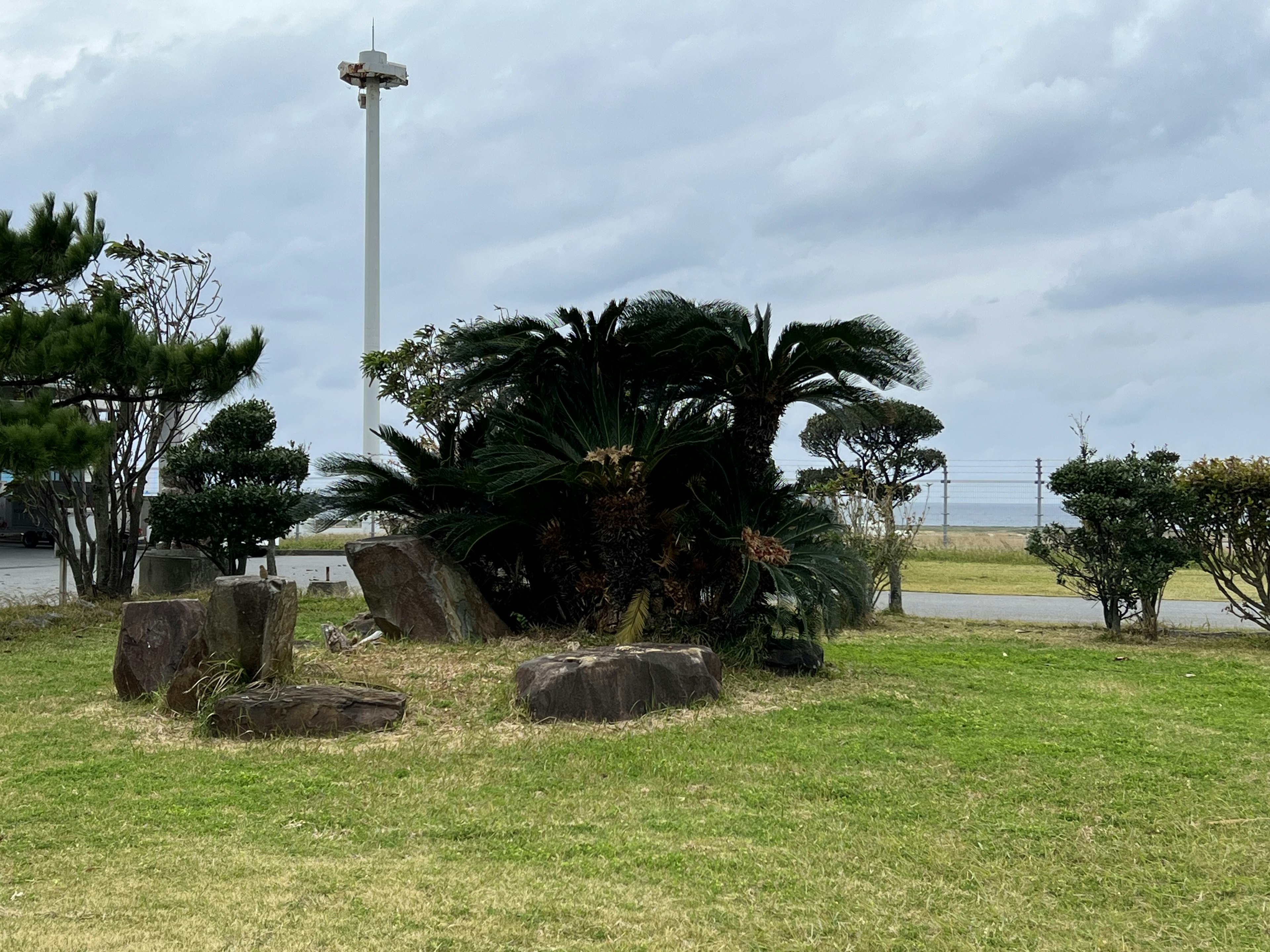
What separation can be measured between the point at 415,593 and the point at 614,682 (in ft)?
10.4

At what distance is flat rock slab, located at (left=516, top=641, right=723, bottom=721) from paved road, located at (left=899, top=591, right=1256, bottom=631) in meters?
8.05

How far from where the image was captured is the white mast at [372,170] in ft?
121

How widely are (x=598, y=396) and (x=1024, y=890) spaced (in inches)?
237

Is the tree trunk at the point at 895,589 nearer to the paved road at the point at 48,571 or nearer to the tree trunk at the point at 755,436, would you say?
the tree trunk at the point at 755,436

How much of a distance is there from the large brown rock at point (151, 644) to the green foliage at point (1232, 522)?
10.1 m

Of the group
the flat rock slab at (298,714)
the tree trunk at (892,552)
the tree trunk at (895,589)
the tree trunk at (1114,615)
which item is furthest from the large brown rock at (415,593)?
the tree trunk at (1114,615)

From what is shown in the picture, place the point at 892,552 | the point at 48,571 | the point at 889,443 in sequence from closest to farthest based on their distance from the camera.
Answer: the point at 892,552, the point at 48,571, the point at 889,443

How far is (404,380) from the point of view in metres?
13.5

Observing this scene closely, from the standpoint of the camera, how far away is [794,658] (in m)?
8.61

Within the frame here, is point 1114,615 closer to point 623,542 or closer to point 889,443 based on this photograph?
point 623,542

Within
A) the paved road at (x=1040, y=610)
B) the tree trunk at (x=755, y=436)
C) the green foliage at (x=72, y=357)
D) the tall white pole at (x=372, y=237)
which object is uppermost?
the tall white pole at (x=372, y=237)

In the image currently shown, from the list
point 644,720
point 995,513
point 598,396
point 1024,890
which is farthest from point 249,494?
→ point 995,513

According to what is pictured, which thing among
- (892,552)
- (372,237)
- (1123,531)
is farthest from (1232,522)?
(372,237)

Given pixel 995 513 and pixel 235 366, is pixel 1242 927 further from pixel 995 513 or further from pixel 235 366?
pixel 995 513
